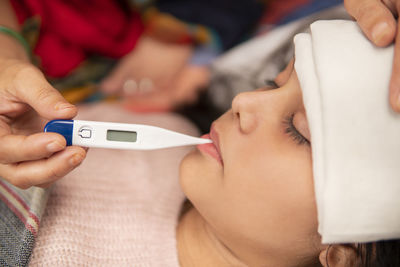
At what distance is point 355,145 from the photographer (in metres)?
0.57

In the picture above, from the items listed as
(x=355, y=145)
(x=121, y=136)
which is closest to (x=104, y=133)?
(x=121, y=136)

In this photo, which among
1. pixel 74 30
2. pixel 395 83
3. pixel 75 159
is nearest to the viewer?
pixel 395 83

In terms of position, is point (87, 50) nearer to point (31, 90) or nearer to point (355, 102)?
point (31, 90)

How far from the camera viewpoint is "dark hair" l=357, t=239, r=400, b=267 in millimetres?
627

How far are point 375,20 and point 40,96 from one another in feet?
1.87

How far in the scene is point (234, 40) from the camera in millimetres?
1457

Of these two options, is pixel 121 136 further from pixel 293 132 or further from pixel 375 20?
pixel 375 20

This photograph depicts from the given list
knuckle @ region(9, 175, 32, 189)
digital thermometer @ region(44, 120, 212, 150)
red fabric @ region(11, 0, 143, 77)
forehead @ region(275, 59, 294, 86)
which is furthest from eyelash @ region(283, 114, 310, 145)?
red fabric @ region(11, 0, 143, 77)

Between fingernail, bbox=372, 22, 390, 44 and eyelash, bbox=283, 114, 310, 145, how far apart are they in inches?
7.0

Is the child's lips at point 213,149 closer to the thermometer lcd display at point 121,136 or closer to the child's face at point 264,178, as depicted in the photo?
the child's face at point 264,178

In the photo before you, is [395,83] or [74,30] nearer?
[395,83]

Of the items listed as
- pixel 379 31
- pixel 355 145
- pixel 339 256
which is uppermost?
pixel 379 31

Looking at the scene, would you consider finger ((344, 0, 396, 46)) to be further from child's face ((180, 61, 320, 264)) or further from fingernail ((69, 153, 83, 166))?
fingernail ((69, 153, 83, 166))

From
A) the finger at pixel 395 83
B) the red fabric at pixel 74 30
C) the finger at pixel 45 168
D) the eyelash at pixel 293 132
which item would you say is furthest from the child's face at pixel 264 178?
the red fabric at pixel 74 30
